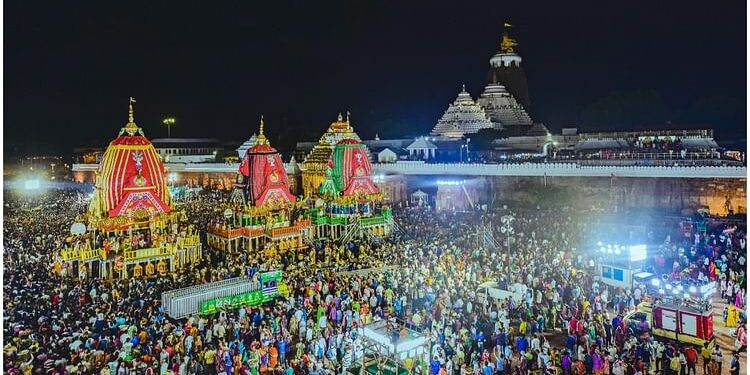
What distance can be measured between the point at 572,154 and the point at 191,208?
12.9 meters

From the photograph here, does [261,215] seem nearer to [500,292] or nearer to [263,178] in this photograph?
[263,178]

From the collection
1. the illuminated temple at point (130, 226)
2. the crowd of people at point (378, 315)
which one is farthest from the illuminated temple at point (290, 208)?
the illuminated temple at point (130, 226)

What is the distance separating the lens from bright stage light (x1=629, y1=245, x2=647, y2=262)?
8.70m

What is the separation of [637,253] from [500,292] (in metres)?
2.63

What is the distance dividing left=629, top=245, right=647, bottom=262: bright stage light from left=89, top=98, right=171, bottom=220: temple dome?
7.76m

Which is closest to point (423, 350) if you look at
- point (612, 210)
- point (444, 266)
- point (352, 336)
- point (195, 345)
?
point (352, 336)

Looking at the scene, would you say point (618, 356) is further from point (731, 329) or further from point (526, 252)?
point (526, 252)

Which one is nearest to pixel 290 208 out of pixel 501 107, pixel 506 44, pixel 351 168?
pixel 351 168

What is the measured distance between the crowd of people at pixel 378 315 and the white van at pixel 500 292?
0.07m

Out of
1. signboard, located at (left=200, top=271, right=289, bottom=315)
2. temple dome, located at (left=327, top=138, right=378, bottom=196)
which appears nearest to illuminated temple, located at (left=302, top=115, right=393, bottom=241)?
temple dome, located at (left=327, top=138, right=378, bottom=196)

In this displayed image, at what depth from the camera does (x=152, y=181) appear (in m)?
10.4

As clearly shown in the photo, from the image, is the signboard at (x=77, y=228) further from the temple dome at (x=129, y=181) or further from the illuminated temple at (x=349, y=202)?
the illuminated temple at (x=349, y=202)

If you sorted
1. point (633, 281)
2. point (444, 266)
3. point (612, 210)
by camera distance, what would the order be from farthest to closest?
point (612, 210) → point (444, 266) → point (633, 281)

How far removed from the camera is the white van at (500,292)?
7465mm
